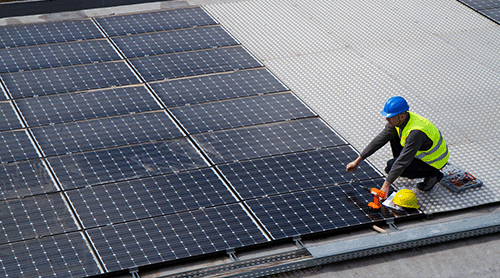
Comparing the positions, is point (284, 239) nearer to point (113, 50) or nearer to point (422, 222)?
point (422, 222)

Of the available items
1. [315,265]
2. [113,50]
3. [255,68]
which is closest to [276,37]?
[255,68]

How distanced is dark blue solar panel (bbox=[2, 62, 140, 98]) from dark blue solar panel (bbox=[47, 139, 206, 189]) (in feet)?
7.70

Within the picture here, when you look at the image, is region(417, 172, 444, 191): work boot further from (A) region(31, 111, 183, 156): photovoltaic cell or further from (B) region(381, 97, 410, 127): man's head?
(A) region(31, 111, 183, 156): photovoltaic cell

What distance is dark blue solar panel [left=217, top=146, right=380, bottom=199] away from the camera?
9133 mm

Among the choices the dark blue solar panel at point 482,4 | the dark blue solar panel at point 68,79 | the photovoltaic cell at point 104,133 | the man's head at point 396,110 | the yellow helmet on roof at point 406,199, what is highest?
the dark blue solar panel at point 68,79

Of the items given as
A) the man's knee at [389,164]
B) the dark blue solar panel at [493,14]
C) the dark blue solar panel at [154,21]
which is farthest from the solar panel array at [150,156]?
the dark blue solar panel at [493,14]

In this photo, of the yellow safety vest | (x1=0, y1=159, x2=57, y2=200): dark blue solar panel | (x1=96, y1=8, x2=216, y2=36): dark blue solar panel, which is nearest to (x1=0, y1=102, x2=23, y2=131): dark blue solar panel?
(x1=0, y1=159, x2=57, y2=200): dark blue solar panel

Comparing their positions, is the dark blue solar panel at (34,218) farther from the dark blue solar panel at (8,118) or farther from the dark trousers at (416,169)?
the dark trousers at (416,169)

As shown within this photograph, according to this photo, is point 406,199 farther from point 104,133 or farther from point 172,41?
point 172,41

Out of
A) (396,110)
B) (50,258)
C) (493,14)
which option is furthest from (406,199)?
(493,14)

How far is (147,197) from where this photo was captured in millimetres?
8773

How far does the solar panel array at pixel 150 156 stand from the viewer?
802cm

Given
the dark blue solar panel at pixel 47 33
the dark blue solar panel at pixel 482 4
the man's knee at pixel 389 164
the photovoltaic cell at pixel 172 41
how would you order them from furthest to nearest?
the dark blue solar panel at pixel 482 4 < the dark blue solar panel at pixel 47 33 < the photovoltaic cell at pixel 172 41 < the man's knee at pixel 389 164

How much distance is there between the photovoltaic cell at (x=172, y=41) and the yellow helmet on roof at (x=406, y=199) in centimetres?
623
